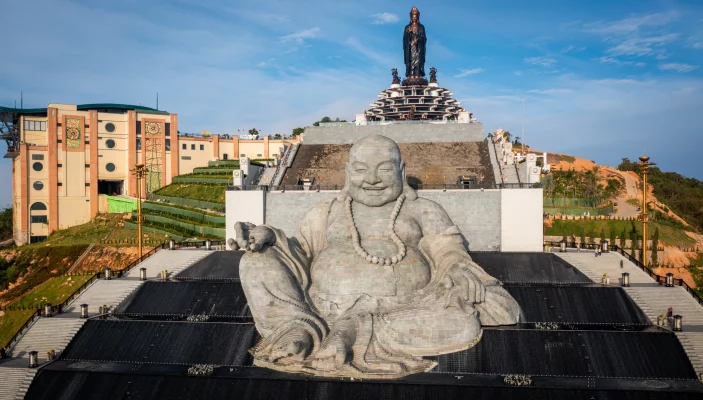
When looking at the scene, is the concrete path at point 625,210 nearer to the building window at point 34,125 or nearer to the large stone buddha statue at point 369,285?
the large stone buddha statue at point 369,285

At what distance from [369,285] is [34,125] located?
46.2m

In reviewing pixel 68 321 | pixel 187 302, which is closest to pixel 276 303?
pixel 187 302

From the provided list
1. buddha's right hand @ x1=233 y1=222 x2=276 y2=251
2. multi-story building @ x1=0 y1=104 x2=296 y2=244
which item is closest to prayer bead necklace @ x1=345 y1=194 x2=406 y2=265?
buddha's right hand @ x1=233 y1=222 x2=276 y2=251

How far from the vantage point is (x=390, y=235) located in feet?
45.7

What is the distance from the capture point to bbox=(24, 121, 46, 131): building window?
49.3 metres

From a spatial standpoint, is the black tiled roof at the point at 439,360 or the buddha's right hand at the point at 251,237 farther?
the buddha's right hand at the point at 251,237

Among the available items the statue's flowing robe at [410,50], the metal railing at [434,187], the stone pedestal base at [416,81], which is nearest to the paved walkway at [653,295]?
the metal railing at [434,187]

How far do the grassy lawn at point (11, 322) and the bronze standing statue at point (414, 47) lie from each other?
32667 mm

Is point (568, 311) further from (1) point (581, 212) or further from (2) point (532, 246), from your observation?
(1) point (581, 212)

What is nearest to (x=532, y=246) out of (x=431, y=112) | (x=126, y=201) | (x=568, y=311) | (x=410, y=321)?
(x=568, y=311)

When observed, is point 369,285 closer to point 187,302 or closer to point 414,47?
point 187,302

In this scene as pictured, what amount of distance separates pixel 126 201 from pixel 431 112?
2548 centimetres

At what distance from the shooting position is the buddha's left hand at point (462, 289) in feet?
40.8

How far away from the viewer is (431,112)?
47.4 m
